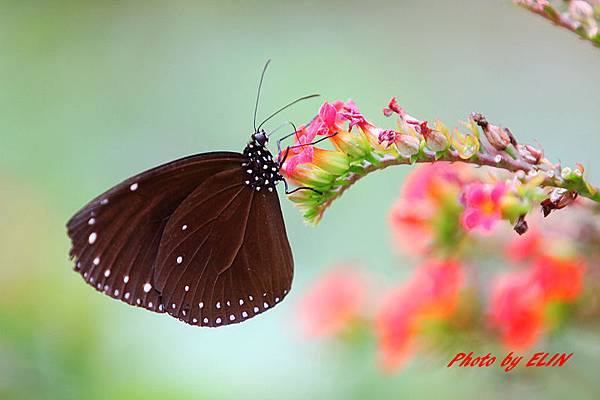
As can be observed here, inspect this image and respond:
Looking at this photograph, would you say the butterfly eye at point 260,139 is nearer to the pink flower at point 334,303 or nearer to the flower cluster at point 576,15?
the pink flower at point 334,303

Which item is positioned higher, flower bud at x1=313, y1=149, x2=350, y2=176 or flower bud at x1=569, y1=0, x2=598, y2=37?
flower bud at x1=569, y1=0, x2=598, y2=37

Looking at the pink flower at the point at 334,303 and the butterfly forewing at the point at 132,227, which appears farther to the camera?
the pink flower at the point at 334,303

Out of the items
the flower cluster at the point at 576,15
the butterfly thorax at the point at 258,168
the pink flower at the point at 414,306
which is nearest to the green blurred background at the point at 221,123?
the pink flower at the point at 414,306

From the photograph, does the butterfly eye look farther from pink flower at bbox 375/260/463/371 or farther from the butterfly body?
pink flower at bbox 375/260/463/371

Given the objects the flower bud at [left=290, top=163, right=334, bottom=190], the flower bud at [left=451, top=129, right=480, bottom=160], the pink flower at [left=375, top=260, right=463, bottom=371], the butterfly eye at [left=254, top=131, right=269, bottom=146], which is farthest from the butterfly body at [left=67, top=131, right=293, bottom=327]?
the flower bud at [left=451, top=129, right=480, bottom=160]

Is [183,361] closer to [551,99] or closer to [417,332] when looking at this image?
[417,332]

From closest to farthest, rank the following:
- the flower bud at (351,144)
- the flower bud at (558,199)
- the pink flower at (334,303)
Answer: the flower bud at (558,199), the flower bud at (351,144), the pink flower at (334,303)

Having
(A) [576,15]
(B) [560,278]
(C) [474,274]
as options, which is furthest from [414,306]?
(A) [576,15]
